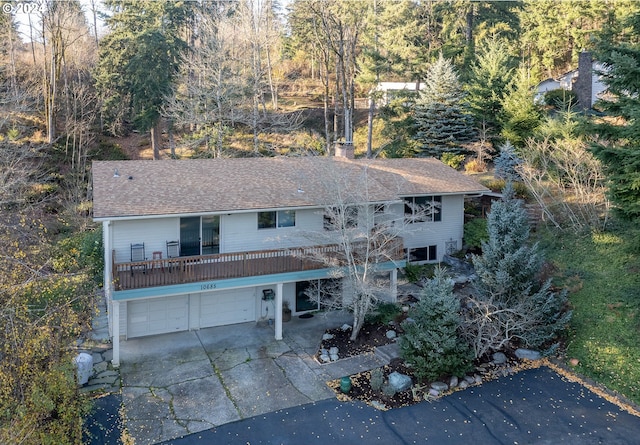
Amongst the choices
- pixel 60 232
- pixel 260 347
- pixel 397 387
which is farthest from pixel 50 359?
pixel 60 232

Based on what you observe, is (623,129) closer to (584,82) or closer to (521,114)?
(521,114)

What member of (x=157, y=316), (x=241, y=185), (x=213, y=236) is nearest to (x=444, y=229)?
(x=241, y=185)

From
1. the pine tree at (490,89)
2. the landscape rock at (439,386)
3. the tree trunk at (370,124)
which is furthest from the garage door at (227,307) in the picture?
the pine tree at (490,89)

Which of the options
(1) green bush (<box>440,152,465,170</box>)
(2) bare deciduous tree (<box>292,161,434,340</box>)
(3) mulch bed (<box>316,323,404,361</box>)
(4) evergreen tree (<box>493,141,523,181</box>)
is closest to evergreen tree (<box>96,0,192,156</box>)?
(2) bare deciduous tree (<box>292,161,434,340</box>)

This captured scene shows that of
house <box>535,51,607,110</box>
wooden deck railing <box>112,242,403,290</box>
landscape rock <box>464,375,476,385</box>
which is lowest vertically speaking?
landscape rock <box>464,375,476,385</box>

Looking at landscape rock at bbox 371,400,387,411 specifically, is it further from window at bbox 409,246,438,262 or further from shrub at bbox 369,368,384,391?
window at bbox 409,246,438,262

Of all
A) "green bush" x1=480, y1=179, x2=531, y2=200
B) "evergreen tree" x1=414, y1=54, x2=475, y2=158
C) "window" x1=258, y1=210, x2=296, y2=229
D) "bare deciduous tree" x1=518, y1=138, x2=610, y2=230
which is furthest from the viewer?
"evergreen tree" x1=414, y1=54, x2=475, y2=158
